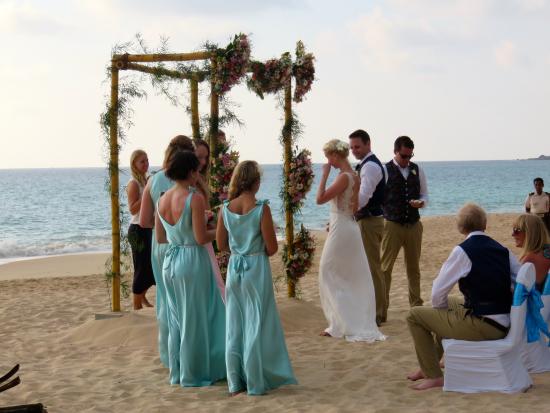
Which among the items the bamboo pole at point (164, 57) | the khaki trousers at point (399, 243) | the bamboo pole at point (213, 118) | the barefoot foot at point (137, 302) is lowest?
the barefoot foot at point (137, 302)

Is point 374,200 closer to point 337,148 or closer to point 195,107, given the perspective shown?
point 337,148

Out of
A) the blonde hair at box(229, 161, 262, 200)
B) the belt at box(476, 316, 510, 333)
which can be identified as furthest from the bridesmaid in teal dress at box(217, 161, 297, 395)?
the belt at box(476, 316, 510, 333)

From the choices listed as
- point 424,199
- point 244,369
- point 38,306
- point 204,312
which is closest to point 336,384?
point 244,369

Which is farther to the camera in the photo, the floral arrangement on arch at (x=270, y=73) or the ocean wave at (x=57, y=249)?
the ocean wave at (x=57, y=249)

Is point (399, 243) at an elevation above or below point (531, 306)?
above

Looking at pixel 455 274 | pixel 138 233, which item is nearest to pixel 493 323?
pixel 455 274

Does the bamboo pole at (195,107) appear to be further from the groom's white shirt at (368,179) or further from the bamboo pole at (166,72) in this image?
the groom's white shirt at (368,179)

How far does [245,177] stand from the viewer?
19.1ft

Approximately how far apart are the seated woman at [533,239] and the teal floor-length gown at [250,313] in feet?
6.44

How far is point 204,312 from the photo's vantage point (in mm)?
6168

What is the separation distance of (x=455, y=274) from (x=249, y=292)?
152 cm

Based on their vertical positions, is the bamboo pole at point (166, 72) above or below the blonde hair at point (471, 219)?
above

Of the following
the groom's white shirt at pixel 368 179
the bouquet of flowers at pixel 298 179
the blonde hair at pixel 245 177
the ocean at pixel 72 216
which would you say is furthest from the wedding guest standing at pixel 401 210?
the ocean at pixel 72 216

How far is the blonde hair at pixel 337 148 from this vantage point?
7695 millimetres
